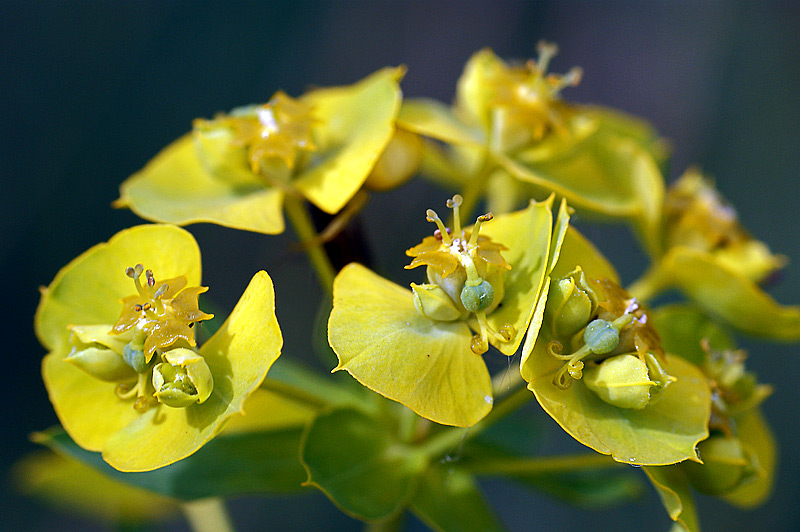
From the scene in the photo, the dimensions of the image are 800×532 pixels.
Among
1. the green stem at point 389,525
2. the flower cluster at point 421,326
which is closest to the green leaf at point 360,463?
the flower cluster at point 421,326

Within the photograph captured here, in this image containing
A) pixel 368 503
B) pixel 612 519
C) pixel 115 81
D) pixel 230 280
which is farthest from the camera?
pixel 230 280

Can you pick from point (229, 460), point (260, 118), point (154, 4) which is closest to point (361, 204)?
point (260, 118)

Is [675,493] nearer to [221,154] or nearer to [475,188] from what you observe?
[475,188]

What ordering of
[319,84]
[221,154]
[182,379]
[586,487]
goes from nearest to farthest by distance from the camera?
1. [182,379]
2. [221,154]
3. [586,487]
4. [319,84]

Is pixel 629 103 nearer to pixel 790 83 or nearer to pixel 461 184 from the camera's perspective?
pixel 790 83

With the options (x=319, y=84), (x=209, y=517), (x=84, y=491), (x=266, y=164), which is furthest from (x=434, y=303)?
(x=319, y=84)

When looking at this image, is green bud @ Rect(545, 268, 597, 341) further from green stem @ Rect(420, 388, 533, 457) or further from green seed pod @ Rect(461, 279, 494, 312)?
green stem @ Rect(420, 388, 533, 457)
